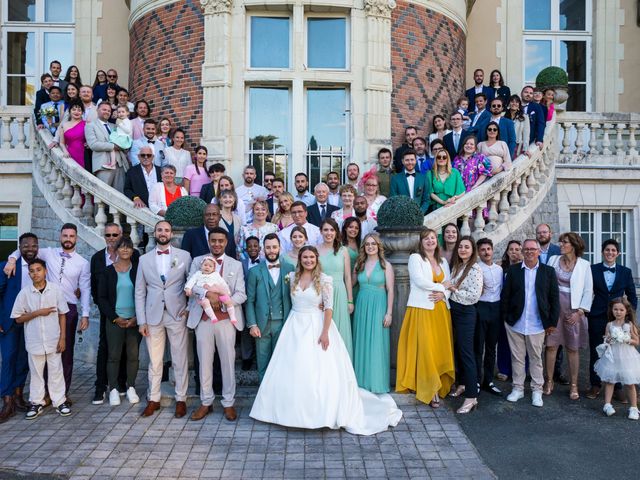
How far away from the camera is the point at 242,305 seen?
19.6ft

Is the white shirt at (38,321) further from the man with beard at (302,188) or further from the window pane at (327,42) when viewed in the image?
the window pane at (327,42)

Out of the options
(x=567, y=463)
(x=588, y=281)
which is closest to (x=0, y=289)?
(x=567, y=463)

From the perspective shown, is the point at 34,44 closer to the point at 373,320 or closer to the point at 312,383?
the point at 373,320

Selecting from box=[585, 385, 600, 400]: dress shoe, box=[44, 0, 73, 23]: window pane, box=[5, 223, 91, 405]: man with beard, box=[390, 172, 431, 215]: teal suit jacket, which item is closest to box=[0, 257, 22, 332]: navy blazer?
box=[5, 223, 91, 405]: man with beard

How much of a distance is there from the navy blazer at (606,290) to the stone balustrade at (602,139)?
4.62 meters

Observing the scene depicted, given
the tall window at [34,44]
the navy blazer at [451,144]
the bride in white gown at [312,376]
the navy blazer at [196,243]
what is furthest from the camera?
the tall window at [34,44]

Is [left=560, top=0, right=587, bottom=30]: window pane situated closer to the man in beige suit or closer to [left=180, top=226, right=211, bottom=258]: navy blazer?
[left=180, top=226, right=211, bottom=258]: navy blazer

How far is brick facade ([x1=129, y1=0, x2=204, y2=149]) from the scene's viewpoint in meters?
10.2

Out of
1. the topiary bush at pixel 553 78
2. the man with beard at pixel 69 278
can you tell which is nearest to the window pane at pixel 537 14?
the topiary bush at pixel 553 78

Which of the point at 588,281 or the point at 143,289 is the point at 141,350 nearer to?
the point at 143,289

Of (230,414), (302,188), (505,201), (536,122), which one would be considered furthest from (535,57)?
(230,414)

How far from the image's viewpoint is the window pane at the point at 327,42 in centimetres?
1023

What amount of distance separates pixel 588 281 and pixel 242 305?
3.67 metres

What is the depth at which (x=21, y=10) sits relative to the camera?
1350 cm
